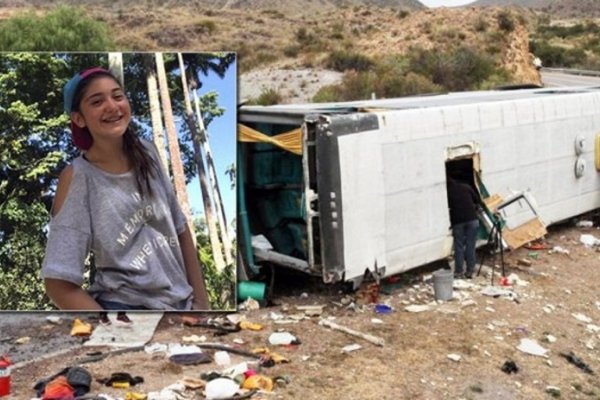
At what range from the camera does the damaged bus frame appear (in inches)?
269

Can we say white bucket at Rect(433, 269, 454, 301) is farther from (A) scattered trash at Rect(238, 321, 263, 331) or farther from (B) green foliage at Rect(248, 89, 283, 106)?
(B) green foliage at Rect(248, 89, 283, 106)

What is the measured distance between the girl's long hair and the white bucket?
310cm

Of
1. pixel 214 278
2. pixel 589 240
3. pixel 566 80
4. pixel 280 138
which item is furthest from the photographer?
pixel 566 80

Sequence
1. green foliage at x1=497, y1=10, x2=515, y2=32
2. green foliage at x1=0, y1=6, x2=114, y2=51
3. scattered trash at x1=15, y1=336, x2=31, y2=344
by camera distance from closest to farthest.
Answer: scattered trash at x1=15, y1=336, x2=31, y2=344 → green foliage at x1=0, y1=6, x2=114, y2=51 → green foliage at x1=497, y1=10, x2=515, y2=32

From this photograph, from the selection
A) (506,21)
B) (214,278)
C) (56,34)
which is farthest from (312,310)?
(506,21)

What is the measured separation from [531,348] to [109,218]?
3730 millimetres

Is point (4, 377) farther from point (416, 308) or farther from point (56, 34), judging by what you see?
point (56, 34)

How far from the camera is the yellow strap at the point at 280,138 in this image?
6.96 m

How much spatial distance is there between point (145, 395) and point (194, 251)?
1.36 meters

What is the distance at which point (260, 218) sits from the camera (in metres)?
8.02

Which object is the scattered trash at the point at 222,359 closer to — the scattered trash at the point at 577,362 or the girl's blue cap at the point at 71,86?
the girl's blue cap at the point at 71,86

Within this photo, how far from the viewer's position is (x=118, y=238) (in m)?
5.63

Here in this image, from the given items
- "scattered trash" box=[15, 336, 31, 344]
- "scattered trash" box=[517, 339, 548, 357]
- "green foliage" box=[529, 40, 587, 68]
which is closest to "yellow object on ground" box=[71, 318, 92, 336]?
"scattered trash" box=[15, 336, 31, 344]

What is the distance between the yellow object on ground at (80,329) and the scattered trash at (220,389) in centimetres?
145
